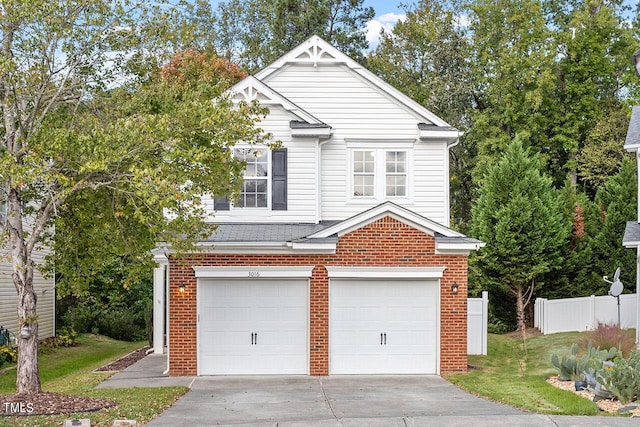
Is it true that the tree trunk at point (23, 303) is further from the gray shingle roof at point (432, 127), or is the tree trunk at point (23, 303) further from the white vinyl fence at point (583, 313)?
the white vinyl fence at point (583, 313)

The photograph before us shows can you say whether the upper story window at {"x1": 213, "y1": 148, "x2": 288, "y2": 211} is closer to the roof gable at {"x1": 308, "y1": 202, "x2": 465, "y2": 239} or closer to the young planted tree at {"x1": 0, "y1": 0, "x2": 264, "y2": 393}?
the roof gable at {"x1": 308, "y1": 202, "x2": 465, "y2": 239}

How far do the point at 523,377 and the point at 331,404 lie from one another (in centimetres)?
524

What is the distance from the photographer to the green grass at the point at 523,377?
45.3ft

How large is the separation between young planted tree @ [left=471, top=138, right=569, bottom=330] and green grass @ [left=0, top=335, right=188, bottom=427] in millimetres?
13140

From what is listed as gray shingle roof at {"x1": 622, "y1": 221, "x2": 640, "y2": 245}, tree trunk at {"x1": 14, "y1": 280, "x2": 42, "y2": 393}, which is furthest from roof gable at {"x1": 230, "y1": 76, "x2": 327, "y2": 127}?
gray shingle roof at {"x1": 622, "y1": 221, "x2": 640, "y2": 245}

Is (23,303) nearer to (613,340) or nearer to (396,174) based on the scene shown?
(396,174)

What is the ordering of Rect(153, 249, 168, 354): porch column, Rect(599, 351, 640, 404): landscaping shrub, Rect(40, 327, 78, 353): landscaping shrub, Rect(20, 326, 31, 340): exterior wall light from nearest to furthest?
Rect(599, 351, 640, 404): landscaping shrub < Rect(20, 326, 31, 340): exterior wall light < Rect(153, 249, 168, 354): porch column < Rect(40, 327, 78, 353): landscaping shrub

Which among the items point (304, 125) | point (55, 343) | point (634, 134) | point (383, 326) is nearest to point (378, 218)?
point (383, 326)

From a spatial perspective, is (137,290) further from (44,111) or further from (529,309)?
(44,111)

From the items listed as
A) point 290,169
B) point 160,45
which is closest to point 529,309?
point 290,169

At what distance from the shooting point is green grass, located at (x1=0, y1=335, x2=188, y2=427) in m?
12.6

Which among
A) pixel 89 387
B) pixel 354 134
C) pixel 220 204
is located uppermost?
pixel 354 134

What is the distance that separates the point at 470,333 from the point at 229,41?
2904 centimetres

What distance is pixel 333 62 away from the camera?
21703 mm
